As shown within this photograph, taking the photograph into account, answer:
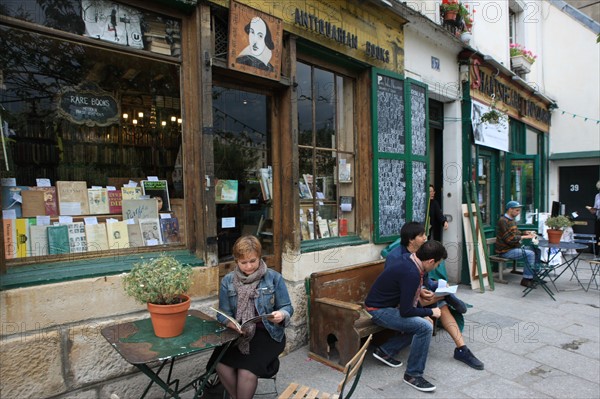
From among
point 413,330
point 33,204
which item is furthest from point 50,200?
point 413,330

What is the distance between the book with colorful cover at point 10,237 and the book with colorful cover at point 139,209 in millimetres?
784

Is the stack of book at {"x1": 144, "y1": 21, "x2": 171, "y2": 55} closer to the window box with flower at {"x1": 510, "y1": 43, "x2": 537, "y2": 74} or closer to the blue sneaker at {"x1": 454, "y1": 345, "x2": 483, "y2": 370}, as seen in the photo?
the blue sneaker at {"x1": 454, "y1": 345, "x2": 483, "y2": 370}

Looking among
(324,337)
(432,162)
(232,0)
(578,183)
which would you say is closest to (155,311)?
(324,337)

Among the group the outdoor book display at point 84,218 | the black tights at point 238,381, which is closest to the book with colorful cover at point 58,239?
the outdoor book display at point 84,218

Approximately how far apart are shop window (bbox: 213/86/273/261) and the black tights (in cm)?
136

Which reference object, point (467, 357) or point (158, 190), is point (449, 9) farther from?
point (158, 190)

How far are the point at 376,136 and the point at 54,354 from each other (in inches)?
156

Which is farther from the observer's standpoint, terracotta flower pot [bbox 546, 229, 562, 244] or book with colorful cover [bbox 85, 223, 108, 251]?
terracotta flower pot [bbox 546, 229, 562, 244]

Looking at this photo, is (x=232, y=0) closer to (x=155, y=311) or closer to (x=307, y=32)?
(x=307, y=32)

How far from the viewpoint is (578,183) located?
34.9 ft

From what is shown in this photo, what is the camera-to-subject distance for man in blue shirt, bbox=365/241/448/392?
3271 mm

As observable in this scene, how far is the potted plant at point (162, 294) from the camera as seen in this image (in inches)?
88.1

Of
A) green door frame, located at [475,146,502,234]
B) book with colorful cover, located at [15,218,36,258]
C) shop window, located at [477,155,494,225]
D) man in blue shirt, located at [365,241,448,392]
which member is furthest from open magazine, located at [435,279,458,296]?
green door frame, located at [475,146,502,234]

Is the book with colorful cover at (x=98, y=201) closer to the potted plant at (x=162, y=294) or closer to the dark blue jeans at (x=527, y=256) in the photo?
the potted plant at (x=162, y=294)
